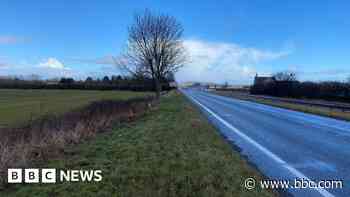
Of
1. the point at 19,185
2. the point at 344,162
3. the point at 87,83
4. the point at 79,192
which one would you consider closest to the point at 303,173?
the point at 344,162

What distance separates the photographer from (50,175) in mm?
6949

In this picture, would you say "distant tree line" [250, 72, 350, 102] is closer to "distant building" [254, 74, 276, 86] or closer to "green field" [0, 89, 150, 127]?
"distant building" [254, 74, 276, 86]

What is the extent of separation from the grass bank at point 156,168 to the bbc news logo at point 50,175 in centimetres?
27

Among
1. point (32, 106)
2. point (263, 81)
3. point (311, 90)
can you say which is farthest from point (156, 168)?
point (263, 81)

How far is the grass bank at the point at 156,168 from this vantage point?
583 cm

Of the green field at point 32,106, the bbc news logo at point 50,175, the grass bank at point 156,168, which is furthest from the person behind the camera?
the green field at point 32,106

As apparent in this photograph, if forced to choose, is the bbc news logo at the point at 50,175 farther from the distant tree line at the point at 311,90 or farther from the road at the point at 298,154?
the distant tree line at the point at 311,90

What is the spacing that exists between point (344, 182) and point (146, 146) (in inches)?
215

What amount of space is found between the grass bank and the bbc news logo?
0.87 feet

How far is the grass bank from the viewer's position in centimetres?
583

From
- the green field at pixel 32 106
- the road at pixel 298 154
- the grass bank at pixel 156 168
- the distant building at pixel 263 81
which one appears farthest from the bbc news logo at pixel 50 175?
the distant building at pixel 263 81

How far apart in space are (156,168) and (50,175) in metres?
2.18

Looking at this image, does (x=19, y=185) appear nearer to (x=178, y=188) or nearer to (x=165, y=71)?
(x=178, y=188)

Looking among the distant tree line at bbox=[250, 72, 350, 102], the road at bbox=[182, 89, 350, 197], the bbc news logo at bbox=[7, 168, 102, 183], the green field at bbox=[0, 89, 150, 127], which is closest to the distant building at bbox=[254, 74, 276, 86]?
the distant tree line at bbox=[250, 72, 350, 102]
